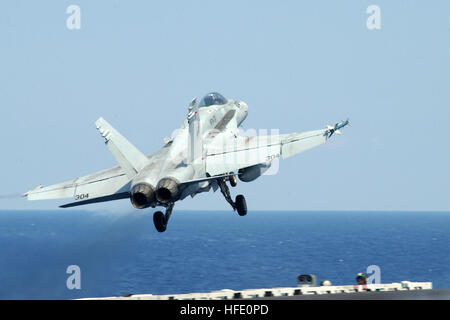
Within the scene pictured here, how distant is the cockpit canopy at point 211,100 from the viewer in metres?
43.3

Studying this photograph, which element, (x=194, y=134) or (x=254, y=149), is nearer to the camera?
(x=194, y=134)

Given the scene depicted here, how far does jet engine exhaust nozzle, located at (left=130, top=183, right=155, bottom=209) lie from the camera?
1280 inches

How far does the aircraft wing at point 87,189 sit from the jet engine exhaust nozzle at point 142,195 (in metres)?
2.68

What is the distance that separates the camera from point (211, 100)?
4353cm

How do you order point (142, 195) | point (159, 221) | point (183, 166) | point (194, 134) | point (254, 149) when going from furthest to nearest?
point (254, 149), point (194, 134), point (159, 221), point (183, 166), point (142, 195)

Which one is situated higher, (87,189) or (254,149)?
(254,149)

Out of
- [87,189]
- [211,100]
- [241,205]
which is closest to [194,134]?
[241,205]

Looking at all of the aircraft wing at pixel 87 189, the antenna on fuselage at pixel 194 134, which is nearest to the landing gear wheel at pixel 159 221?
the aircraft wing at pixel 87 189

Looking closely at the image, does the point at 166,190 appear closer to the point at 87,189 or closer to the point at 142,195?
the point at 142,195

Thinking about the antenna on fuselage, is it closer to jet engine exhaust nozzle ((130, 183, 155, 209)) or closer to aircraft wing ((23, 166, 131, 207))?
jet engine exhaust nozzle ((130, 183, 155, 209))

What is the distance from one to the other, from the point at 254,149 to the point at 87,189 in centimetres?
889

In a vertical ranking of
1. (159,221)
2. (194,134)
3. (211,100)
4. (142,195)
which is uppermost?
(211,100)

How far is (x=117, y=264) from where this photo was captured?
5002 inches

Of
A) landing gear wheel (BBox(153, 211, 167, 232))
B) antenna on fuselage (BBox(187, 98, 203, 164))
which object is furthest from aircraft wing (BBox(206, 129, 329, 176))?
landing gear wheel (BBox(153, 211, 167, 232))
